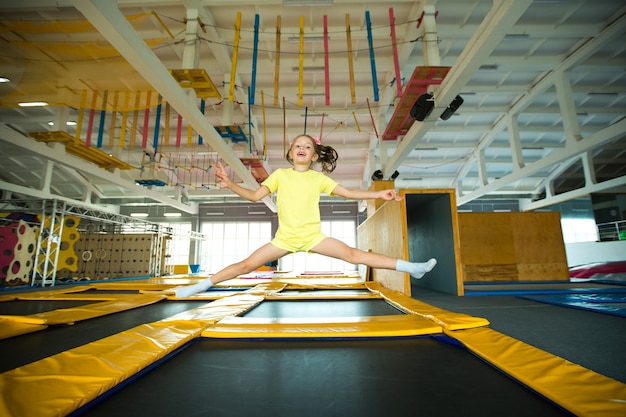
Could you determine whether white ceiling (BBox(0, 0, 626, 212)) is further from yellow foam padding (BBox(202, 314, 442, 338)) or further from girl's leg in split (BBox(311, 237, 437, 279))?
yellow foam padding (BBox(202, 314, 442, 338))

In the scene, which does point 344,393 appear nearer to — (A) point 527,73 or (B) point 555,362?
(B) point 555,362

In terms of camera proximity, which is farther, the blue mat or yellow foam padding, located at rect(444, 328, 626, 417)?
the blue mat

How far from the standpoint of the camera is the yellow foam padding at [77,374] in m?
0.87

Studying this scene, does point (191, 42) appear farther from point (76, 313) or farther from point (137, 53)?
point (76, 313)

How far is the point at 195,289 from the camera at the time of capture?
2.21m

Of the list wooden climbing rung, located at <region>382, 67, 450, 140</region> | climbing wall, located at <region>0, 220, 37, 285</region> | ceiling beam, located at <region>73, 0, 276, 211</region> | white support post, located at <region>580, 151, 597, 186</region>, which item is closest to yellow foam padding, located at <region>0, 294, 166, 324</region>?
ceiling beam, located at <region>73, 0, 276, 211</region>

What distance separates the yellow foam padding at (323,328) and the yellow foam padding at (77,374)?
0.84 ft

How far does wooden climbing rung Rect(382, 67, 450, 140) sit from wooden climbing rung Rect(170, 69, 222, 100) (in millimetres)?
2964

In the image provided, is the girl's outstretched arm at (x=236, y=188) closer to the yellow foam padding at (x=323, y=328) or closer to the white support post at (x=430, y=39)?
the yellow foam padding at (x=323, y=328)

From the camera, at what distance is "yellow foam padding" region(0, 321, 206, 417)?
87cm

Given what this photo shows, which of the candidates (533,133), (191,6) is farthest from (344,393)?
(533,133)

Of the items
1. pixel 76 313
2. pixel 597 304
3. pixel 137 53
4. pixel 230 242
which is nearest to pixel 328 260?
pixel 230 242

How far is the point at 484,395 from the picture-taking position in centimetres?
100

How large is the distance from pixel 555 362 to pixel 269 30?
6449mm
